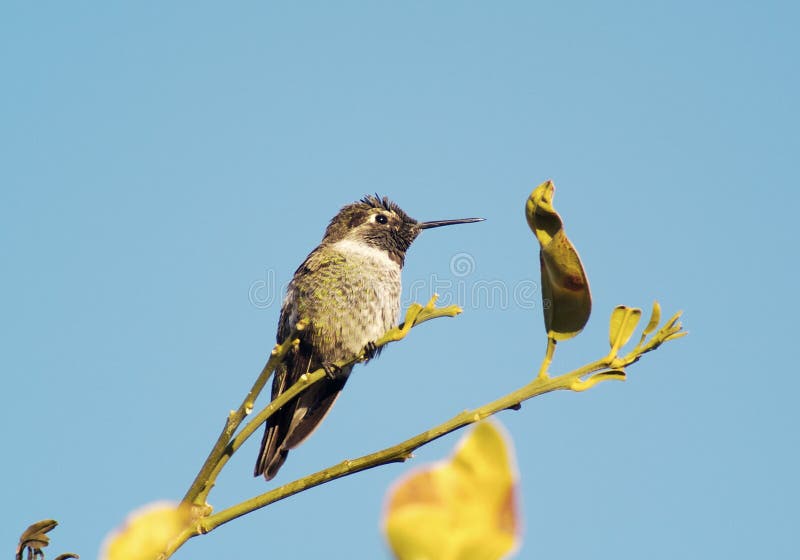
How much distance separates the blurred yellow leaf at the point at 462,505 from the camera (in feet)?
1.49

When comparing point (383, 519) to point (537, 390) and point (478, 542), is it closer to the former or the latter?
point (478, 542)

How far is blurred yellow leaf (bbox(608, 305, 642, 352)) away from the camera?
105 cm

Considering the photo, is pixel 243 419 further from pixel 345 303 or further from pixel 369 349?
pixel 345 303

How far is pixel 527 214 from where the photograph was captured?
3.38ft

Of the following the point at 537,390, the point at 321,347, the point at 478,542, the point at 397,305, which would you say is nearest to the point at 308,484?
the point at 537,390

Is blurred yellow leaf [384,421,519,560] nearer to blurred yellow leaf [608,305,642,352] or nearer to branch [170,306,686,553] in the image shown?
branch [170,306,686,553]

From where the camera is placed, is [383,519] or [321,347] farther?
[321,347]

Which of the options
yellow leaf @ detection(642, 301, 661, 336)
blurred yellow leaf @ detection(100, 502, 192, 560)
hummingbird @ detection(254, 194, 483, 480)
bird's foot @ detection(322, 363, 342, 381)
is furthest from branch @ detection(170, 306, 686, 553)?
hummingbird @ detection(254, 194, 483, 480)

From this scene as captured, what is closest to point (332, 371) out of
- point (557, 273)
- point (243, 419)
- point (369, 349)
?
point (369, 349)

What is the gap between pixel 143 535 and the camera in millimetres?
545

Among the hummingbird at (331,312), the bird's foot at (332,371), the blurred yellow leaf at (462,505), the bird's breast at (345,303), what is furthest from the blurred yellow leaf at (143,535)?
the bird's breast at (345,303)

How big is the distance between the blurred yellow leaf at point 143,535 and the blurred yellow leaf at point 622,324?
0.64m

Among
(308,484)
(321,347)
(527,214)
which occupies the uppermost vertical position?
(321,347)

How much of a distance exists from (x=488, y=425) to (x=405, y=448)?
0.50 meters
